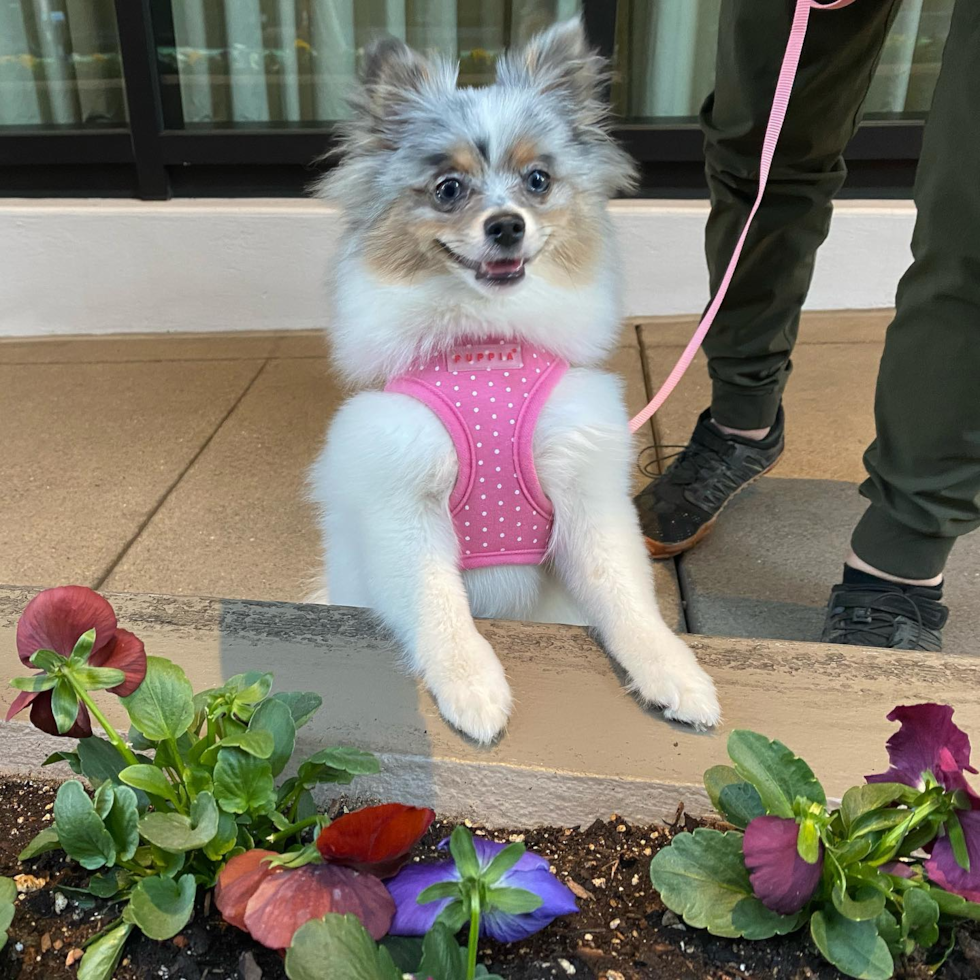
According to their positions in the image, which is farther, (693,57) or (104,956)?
(693,57)

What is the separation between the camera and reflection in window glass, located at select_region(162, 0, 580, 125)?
4.93 m

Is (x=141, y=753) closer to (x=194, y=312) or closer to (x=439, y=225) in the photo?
(x=439, y=225)

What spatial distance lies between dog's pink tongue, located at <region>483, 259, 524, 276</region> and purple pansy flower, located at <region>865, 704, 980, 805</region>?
4.03ft

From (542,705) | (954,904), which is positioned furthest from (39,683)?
(954,904)

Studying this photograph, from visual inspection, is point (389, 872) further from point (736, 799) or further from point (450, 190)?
point (450, 190)

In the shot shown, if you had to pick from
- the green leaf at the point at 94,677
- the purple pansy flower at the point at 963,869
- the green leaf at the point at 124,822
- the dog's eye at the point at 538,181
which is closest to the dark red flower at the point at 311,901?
the green leaf at the point at 124,822

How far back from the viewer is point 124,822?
1189mm

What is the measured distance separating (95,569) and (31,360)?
2.09 metres

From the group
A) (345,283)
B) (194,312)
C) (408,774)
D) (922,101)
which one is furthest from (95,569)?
(922,101)

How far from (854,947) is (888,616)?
1210 millimetres

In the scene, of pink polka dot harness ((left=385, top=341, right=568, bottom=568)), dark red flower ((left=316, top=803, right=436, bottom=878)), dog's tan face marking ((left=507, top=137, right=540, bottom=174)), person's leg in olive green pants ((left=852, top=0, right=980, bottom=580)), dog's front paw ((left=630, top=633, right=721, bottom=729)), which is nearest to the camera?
dark red flower ((left=316, top=803, right=436, bottom=878))

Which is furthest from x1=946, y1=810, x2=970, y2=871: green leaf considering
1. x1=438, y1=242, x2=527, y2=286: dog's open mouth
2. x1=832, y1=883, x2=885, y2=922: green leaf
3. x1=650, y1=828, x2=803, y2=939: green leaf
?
x1=438, y1=242, x2=527, y2=286: dog's open mouth

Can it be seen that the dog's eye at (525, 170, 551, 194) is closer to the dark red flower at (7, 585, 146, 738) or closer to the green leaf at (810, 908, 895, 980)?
the dark red flower at (7, 585, 146, 738)

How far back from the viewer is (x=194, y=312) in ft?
15.8
